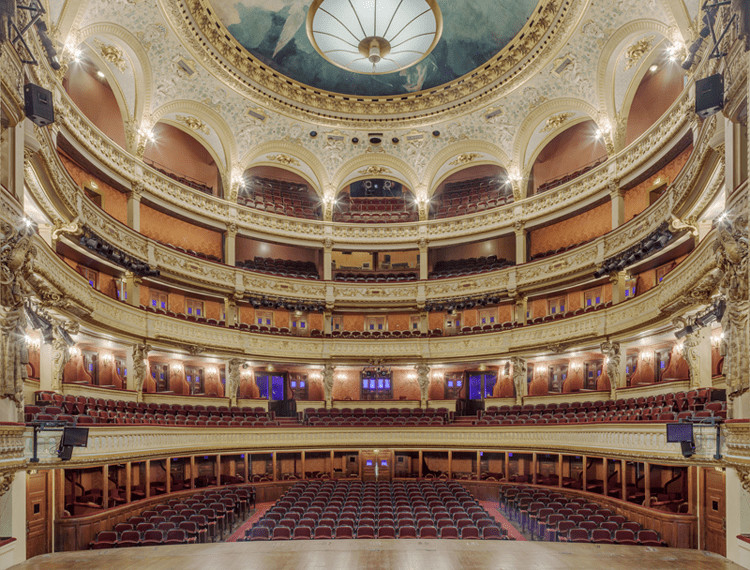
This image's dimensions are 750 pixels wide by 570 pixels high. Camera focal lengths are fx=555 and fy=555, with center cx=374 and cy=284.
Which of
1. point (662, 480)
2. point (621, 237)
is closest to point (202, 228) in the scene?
point (621, 237)

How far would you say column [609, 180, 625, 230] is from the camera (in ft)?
66.7

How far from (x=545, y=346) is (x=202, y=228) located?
15.6m

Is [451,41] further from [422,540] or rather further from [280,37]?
[422,540]

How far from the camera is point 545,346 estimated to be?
71.5 feet

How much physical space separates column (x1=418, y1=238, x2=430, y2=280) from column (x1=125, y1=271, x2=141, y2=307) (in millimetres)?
12399

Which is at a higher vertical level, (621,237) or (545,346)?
(621,237)

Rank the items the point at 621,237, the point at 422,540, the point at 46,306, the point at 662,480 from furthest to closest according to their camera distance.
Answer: the point at 621,237, the point at 662,480, the point at 46,306, the point at 422,540

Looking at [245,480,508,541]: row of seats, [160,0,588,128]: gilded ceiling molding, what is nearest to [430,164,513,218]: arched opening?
[160,0,588,128]: gilded ceiling molding

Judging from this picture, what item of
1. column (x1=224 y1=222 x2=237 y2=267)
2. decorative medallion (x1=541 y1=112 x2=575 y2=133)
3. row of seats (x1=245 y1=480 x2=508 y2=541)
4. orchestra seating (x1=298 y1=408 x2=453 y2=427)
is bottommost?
row of seats (x1=245 y1=480 x2=508 y2=541)

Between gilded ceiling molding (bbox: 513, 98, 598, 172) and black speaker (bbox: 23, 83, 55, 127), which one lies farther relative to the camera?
gilded ceiling molding (bbox: 513, 98, 598, 172)

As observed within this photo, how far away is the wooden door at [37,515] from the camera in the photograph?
37.2 ft

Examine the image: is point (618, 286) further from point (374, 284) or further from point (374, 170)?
point (374, 170)

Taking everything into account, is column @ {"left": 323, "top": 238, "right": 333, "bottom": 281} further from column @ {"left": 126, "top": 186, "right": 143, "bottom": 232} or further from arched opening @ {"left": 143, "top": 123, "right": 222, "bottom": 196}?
column @ {"left": 126, "top": 186, "right": 143, "bottom": 232}

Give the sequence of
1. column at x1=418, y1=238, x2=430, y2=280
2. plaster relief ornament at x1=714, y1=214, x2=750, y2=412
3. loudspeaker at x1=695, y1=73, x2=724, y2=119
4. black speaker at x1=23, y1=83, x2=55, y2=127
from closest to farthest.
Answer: plaster relief ornament at x1=714, y1=214, x2=750, y2=412, loudspeaker at x1=695, y1=73, x2=724, y2=119, black speaker at x1=23, y1=83, x2=55, y2=127, column at x1=418, y1=238, x2=430, y2=280
